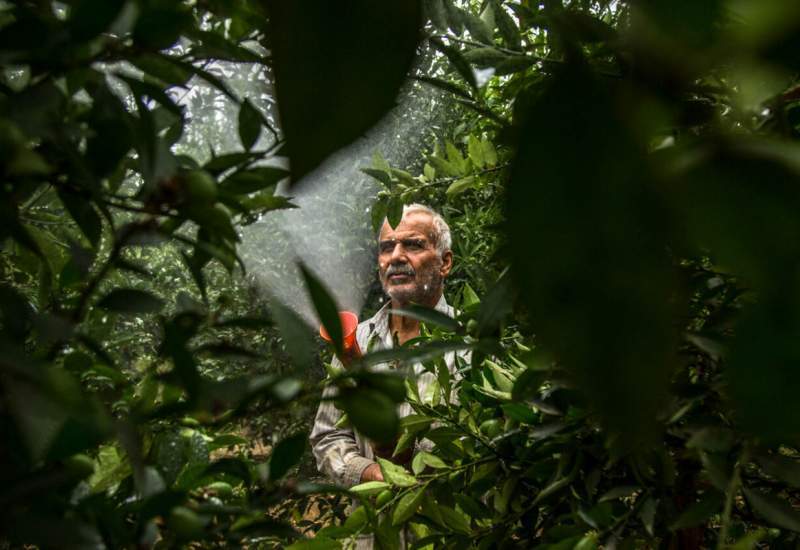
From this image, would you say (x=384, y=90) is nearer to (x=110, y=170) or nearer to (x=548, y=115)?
(x=548, y=115)

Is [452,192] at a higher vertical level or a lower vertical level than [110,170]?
lower

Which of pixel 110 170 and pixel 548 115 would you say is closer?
pixel 548 115

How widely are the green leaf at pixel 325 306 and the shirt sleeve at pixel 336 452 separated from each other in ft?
5.15

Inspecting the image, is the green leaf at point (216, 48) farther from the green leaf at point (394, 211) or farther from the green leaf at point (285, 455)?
the green leaf at point (394, 211)

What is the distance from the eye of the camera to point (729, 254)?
105 millimetres

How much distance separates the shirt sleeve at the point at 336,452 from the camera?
6.24 feet

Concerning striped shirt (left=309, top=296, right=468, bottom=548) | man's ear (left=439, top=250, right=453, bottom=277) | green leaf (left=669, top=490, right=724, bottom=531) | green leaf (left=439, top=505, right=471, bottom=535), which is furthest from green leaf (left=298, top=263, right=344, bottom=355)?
man's ear (left=439, top=250, right=453, bottom=277)

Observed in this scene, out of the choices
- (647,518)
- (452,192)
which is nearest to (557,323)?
(647,518)

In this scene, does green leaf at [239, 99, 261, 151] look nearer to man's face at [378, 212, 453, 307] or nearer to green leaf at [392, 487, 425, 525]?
green leaf at [392, 487, 425, 525]

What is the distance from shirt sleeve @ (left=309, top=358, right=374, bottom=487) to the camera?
74.9 inches

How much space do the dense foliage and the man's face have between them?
1.69m

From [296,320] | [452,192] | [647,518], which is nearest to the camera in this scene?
[296,320]

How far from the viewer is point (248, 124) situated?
1.28 ft

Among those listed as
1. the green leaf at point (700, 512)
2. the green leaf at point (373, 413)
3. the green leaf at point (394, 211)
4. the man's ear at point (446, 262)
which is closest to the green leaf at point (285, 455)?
the green leaf at point (373, 413)
